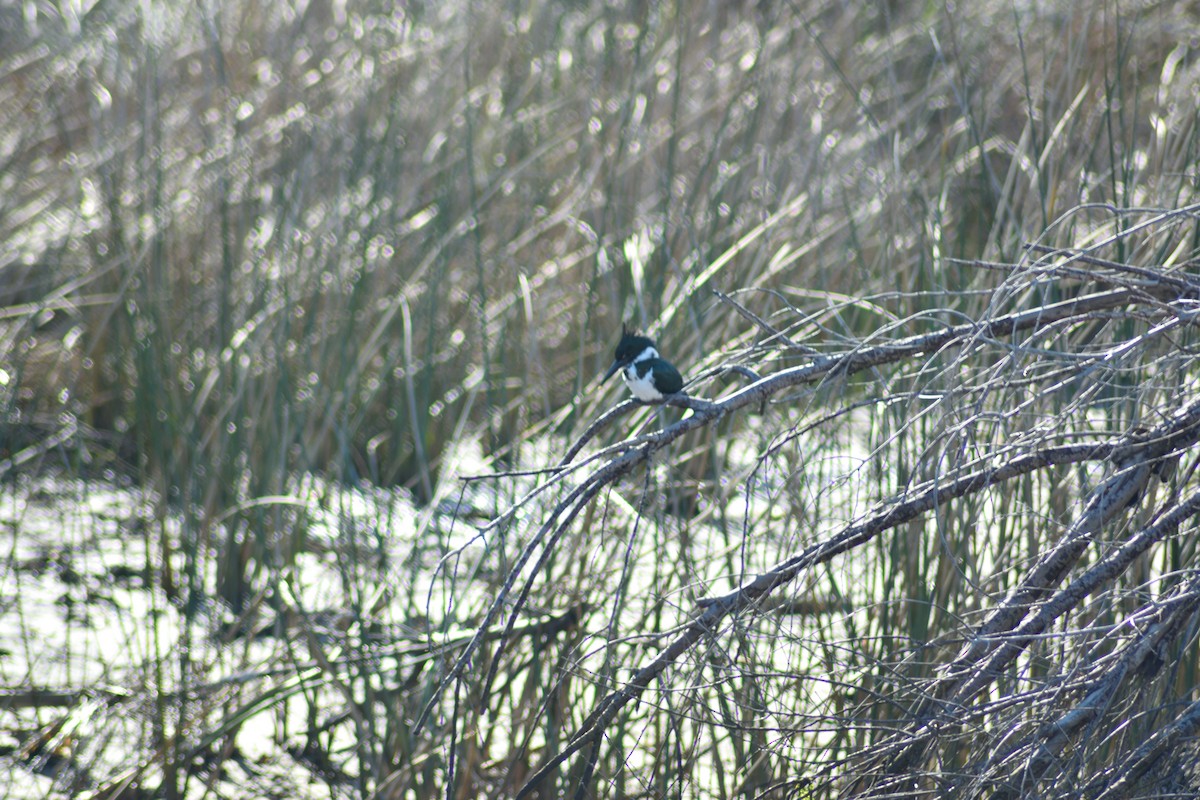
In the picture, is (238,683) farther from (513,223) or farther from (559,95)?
(559,95)

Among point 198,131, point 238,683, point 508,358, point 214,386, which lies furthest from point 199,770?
point 198,131

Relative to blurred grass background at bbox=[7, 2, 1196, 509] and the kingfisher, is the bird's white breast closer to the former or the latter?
the kingfisher

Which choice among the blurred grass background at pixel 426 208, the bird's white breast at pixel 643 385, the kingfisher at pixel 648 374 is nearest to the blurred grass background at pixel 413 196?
the blurred grass background at pixel 426 208

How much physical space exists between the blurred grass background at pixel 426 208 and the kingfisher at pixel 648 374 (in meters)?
0.36

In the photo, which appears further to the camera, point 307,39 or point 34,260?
point 307,39

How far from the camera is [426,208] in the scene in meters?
4.15

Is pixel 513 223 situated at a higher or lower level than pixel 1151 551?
higher

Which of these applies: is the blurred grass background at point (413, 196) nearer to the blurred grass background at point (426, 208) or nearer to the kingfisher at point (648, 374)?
the blurred grass background at point (426, 208)

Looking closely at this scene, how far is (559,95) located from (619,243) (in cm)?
137

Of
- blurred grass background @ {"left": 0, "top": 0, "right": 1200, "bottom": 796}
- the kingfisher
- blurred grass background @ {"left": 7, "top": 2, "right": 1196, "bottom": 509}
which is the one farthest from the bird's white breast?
blurred grass background @ {"left": 7, "top": 2, "right": 1196, "bottom": 509}

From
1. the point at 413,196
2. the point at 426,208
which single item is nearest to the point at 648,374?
the point at 413,196

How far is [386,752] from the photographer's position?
2447 millimetres

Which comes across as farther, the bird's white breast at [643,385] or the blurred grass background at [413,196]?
the blurred grass background at [413,196]

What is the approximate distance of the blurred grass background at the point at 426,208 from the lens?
300cm
